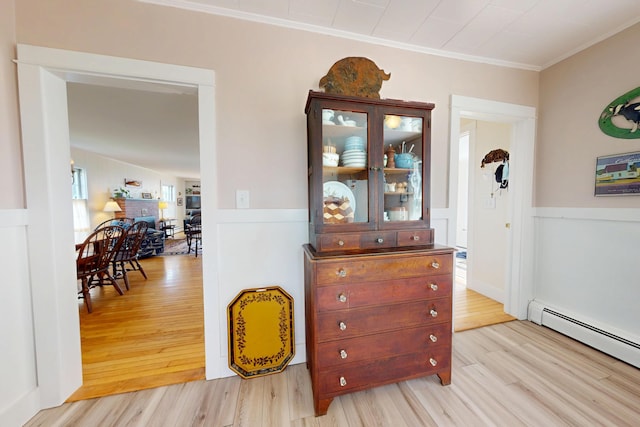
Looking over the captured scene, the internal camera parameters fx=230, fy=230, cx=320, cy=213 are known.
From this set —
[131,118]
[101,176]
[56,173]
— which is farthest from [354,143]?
[101,176]

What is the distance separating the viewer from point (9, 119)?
1.26 m

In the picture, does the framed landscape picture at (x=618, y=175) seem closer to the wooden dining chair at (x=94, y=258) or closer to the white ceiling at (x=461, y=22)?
the white ceiling at (x=461, y=22)

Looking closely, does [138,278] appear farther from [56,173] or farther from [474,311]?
[474,311]

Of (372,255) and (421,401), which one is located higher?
(372,255)

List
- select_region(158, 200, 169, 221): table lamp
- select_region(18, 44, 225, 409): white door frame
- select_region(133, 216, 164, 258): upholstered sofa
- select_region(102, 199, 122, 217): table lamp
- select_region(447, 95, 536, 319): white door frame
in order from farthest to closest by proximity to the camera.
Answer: select_region(158, 200, 169, 221): table lamp < select_region(102, 199, 122, 217): table lamp < select_region(133, 216, 164, 258): upholstered sofa < select_region(447, 95, 536, 319): white door frame < select_region(18, 44, 225, 409): white door frame

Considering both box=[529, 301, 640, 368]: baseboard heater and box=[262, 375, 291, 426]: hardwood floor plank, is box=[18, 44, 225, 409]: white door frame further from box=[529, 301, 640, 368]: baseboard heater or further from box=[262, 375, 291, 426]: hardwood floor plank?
box=[529, 301, 640, 368]: baseboard heater

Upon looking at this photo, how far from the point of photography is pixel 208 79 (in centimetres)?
151

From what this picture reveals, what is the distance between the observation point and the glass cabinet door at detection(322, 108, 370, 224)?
1.45 metres

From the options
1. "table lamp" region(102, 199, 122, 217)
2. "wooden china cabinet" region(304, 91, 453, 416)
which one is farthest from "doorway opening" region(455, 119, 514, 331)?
"table lamp" region(102, 199, 122, 217)

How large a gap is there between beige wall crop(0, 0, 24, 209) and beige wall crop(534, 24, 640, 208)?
3935 millimetres

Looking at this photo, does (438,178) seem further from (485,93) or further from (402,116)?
(485,93)

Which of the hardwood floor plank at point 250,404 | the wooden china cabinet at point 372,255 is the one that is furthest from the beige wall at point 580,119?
the hardwood floor plank at point 250,404

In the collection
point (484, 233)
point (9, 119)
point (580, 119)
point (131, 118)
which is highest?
point (131, 118)

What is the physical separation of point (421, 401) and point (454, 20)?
249 cm
